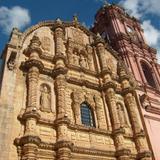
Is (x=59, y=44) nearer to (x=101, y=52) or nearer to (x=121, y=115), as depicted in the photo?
(x=101, y=52)

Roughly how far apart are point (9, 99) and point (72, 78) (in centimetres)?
494

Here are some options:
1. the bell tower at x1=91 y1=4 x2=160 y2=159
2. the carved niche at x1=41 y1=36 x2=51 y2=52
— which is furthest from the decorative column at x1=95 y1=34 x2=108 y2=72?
the carved niche at x1=41 y1=36 x2=51 y2=52

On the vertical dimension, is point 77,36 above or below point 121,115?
above

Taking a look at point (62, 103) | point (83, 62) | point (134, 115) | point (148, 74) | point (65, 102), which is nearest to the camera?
point (62, 103)

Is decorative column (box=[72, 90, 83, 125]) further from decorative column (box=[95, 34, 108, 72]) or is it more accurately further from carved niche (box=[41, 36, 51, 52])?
carved niche (box=[41, 36, 51, 52])

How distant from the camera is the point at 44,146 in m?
12.6

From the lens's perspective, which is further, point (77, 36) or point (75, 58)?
point (77, 36)

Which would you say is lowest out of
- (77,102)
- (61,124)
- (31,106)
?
(61,124)

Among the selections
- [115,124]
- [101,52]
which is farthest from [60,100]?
[101,52]

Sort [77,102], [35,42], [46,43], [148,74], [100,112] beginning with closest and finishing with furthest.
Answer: [77,102] < [100,112] < [35,42] < [46,43] < [148,74]

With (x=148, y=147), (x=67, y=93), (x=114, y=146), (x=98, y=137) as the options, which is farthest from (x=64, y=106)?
(x=148, y=147)

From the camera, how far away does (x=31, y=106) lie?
13570 mm

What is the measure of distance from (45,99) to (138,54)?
13295mm

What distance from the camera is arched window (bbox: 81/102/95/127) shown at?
620 inches
